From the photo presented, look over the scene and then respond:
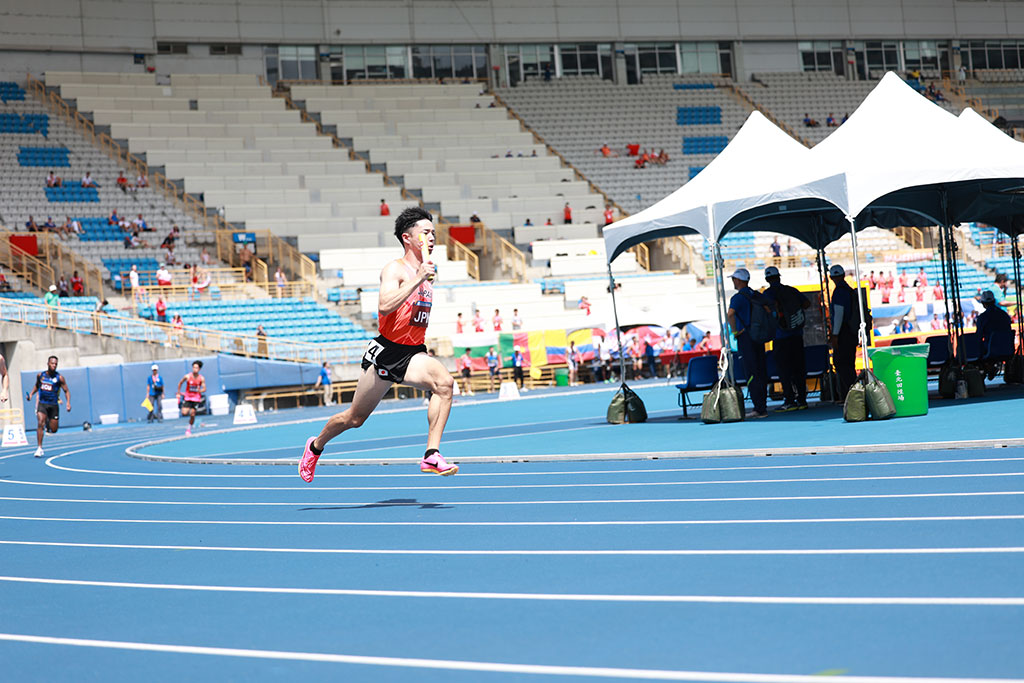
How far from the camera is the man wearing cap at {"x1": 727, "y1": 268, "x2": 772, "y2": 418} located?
1548 cm

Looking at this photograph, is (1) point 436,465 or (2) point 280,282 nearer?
(1) point 436,465

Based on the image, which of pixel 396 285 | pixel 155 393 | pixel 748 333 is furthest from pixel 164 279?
pixel 396 285

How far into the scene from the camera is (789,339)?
16.7m

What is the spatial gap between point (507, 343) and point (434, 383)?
27.0 m

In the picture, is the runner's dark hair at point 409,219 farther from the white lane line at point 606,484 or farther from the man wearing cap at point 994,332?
the man wearing cap at point 994,332

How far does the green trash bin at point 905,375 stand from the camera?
14000 mm

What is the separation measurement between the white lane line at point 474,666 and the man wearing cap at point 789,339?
39.6ft

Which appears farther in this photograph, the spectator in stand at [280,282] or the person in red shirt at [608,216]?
the person in red shirt at [608,216]

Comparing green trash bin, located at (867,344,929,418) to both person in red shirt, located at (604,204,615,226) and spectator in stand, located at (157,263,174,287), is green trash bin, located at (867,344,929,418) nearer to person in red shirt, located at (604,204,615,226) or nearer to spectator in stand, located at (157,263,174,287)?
spectator in stand, located at (157,263,174,287)

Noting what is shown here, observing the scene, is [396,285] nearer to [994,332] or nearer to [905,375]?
[905,375]

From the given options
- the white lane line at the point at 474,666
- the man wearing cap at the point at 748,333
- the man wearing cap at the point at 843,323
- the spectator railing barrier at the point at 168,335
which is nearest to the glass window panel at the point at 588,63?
the spectator railing barrier at the point at 168,335

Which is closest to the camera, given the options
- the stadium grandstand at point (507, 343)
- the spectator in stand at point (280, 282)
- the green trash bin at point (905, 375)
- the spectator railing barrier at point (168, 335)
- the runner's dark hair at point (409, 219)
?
the stadium grandstand at point (507, 343)

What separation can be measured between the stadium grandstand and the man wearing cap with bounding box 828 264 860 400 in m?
0.05

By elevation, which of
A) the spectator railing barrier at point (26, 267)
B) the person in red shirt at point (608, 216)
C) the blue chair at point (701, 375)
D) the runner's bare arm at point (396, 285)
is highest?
the person in red shirt at point (608, 216)
